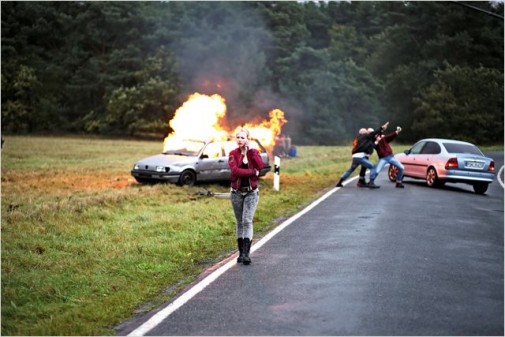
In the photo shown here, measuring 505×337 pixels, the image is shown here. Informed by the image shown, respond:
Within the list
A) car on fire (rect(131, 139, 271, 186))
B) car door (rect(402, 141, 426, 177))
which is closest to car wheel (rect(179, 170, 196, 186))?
car on fire (rect(131, 139, 271, 186))

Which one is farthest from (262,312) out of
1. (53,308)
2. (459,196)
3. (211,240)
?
(459,196)

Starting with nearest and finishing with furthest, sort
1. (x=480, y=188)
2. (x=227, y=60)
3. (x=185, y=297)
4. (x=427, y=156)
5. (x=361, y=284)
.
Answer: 1. (x=185, y=297)
2. (x=361, y=284)
3. (x=480, y=188)
4. (x=427, y=156)
5. (x=227, y=60)

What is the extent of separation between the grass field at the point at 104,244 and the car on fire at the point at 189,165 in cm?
32

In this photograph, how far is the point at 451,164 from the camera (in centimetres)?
1897

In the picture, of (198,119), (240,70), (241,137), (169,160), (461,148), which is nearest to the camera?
(241,137)

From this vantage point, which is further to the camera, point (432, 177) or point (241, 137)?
point (432, 177)

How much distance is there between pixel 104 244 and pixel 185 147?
33.1ft

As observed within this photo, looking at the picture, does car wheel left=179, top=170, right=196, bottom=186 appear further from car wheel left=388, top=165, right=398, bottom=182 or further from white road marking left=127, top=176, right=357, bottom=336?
white road marking left=127, top=176, right=357, bottom=336

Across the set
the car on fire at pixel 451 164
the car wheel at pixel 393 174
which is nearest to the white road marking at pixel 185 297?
the car on fire at pixel 451 164

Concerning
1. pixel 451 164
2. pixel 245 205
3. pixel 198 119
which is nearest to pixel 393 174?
pixel 451 164

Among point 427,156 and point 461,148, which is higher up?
point 461,148

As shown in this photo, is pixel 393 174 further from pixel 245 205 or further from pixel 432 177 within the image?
pixel 245 205

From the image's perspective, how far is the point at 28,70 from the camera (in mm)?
63062

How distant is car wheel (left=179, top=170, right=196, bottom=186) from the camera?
18.8m
